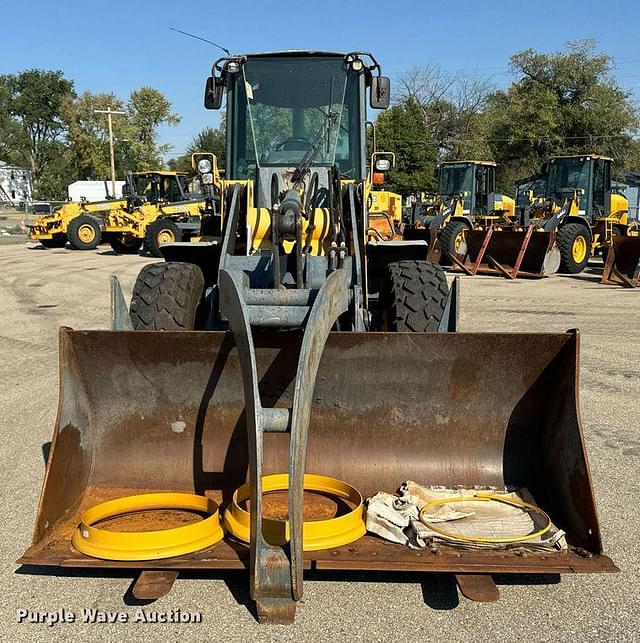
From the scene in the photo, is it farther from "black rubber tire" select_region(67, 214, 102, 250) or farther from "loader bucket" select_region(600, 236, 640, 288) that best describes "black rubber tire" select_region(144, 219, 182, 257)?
"loader bucket" select_region(600, 236, 640, 288)

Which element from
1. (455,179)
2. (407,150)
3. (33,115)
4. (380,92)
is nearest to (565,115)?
(407,150)

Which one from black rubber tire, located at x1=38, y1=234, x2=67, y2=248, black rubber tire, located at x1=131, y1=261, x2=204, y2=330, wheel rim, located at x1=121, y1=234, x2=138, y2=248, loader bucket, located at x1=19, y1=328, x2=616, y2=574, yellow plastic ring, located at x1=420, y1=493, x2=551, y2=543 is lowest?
black rubber tire, located at x1=38, y1=234, x2=67, y2=248

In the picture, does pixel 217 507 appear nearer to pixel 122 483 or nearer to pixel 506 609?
pixel 122 483

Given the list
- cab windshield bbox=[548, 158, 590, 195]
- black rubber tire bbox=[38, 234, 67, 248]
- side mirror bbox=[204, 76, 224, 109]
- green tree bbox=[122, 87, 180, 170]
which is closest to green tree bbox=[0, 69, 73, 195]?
green tree bbox=[122, 87, 180, 170]

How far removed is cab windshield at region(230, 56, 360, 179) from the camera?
5.98m

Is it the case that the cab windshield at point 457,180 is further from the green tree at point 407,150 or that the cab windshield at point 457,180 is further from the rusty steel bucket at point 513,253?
the green tree at point 407,150

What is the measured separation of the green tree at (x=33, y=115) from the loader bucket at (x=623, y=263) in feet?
202

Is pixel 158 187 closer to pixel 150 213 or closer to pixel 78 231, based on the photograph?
pixel 150 213

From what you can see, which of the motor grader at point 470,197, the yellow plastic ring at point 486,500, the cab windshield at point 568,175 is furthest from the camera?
the motor grader at point 470,197

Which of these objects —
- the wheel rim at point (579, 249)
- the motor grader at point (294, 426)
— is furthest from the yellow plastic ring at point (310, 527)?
the wheel rim at point (579, 249)

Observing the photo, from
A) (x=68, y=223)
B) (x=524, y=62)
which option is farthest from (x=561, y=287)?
(x=524, y=62)

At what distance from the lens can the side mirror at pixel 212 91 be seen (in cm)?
615

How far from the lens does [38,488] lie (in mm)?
4426

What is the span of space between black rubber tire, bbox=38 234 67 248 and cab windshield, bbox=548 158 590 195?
15.7 meters
